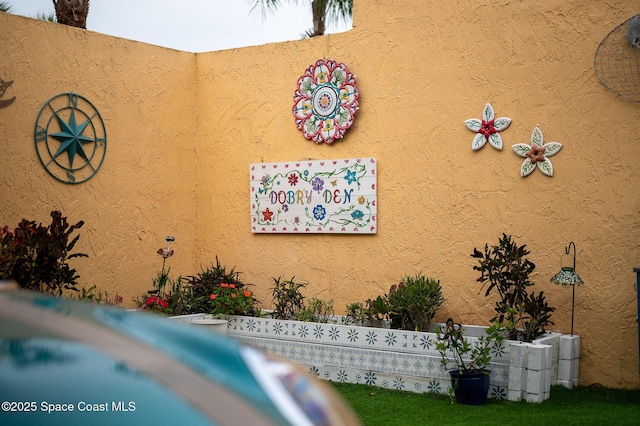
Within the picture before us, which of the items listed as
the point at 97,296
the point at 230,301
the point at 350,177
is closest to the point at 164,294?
the point at 97,296

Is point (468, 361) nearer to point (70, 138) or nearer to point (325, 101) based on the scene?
point (325, 101)

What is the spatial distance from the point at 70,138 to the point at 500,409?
496 centimetres

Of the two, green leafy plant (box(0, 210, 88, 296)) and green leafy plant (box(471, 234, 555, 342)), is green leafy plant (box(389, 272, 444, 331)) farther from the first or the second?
Answer: green leafy plant (box(0, 210, 88, 296))

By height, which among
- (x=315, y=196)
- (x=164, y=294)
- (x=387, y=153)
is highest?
(x=387, y=153)

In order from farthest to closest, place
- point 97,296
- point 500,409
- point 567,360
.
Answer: point 97,296
point 567,360
point 500,409

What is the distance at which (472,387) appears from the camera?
Result: 5625mm

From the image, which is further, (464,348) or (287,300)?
(287,300)

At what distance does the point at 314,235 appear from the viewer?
25.6 feet

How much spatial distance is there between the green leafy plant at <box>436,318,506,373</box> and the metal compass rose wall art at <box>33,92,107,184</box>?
409cm

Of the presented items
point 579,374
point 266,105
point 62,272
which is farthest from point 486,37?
point 62,272

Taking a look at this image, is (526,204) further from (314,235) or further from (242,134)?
(242,134)

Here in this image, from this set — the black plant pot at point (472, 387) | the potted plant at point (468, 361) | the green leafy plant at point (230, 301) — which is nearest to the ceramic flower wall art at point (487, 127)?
the potted plant at point (468, 361)

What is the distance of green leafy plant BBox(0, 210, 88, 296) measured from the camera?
6.29 m

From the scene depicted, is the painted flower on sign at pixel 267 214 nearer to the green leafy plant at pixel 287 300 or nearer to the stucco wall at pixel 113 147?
the green leafy plant at pixel 287 300
